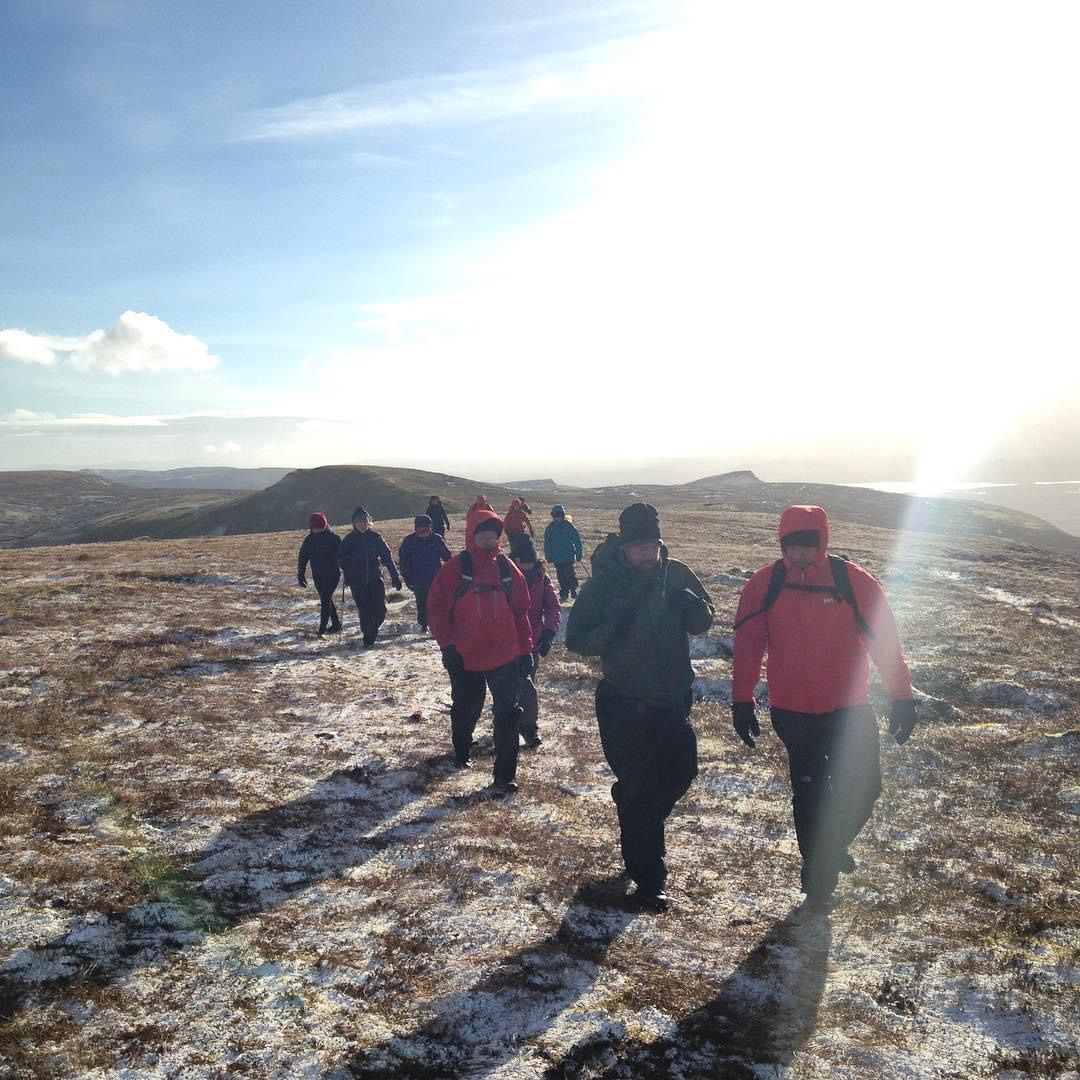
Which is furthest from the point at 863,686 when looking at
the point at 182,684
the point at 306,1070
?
the point at 182,684

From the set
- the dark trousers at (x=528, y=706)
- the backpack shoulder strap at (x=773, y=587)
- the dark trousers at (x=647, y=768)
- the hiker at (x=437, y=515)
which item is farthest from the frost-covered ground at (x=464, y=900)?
the hiker at (x=437, y=515)

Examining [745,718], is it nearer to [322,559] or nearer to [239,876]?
[239,876]

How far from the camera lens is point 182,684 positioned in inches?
498

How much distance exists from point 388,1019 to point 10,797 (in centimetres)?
540

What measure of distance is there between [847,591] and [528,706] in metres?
5.09

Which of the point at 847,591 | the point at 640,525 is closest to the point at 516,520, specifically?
the point at 640,525

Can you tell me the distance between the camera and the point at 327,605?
17.5 m

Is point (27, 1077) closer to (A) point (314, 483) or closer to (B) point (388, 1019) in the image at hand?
(B) point (388, 1019)

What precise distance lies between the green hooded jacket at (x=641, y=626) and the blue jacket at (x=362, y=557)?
10336mm

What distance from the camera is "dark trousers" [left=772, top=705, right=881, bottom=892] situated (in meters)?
6.50

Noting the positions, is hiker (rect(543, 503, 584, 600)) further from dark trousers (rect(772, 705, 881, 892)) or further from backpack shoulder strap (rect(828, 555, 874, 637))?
dark trousers (rect(772, 705, 881, 892))

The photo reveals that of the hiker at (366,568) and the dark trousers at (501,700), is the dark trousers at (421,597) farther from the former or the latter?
the dark trousers at (501,700)

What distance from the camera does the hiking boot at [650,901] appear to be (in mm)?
6417

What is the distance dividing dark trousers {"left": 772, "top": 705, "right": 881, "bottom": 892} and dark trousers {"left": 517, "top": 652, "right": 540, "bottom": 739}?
3.94 metres
